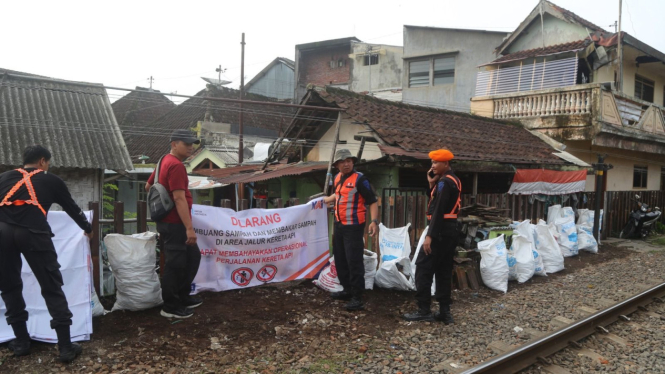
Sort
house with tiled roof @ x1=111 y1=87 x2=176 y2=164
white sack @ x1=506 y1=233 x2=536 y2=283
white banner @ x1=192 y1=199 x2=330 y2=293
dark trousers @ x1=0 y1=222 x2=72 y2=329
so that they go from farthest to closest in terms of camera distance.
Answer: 1. house with tiled roof @ x1=111 y1=87 x2=176 y2=164
2. white sack @ x1=506 y1=233 x2=536 y2=283
3. white banner @ x1=192 y1=199 x2=330 y2=293
4. dark trousers @ x1=0 y1=222 x2=72 y2=329

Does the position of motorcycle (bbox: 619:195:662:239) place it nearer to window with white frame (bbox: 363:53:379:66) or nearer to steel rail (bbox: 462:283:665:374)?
steel rail (bbox: 462:283:665:374)

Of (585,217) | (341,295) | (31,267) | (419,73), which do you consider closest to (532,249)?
(341,295)

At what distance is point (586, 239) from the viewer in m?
10.4

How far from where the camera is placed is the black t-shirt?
3639 mm

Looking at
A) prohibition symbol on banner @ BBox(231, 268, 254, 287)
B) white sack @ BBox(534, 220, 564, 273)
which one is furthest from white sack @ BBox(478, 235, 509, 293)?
prohibition symbol on banner @ BBox(231, 268, 254, 287)

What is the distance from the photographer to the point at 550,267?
834cm

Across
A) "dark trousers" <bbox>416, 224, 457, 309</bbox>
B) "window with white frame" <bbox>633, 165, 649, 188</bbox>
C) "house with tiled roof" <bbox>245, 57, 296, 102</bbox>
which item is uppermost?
"house with tiled roof" <bbox>245, 57, 296, 102</bbox>

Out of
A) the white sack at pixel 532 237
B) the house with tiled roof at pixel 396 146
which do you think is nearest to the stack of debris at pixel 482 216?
the white sack at pixel 532 237

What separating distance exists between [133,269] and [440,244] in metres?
3.28

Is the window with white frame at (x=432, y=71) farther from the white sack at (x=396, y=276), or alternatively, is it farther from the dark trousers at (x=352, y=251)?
the dark trousers at (x=352, y=251)

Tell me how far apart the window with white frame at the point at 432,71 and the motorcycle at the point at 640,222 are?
471 inches

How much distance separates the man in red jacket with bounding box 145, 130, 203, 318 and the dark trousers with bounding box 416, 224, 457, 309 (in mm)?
2492

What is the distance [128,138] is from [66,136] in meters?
18.0

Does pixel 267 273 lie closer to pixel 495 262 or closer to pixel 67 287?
pixel 67 287
